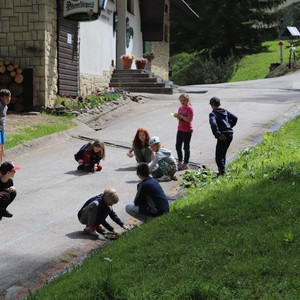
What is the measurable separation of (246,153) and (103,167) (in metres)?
2.89

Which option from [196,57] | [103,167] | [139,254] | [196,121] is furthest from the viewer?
[196,57]

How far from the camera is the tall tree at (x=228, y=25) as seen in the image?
46281 mm

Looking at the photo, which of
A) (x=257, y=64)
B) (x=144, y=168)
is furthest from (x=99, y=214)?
(x=257, y=64)

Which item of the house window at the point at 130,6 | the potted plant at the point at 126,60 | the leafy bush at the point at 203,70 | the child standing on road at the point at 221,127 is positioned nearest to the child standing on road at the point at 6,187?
the child standing on road at the point at 221,127

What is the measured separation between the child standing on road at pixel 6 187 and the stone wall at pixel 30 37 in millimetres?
10661

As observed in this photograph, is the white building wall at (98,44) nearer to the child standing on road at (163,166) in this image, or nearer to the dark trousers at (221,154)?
the child standing on road at (163,166)

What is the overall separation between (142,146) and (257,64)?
3595 centimetres

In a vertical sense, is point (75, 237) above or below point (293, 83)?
below

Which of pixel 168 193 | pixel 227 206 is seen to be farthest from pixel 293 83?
pixel 227 206

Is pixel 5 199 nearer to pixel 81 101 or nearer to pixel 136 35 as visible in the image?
pixel 81 101

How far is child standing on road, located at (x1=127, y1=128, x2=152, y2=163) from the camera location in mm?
11234

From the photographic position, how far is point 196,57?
163 feet

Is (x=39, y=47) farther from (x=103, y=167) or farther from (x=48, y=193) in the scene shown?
(x=48, y=193)

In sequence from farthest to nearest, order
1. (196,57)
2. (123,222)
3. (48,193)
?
1. (196,57)
2. (48,193)
3. (123,222)
